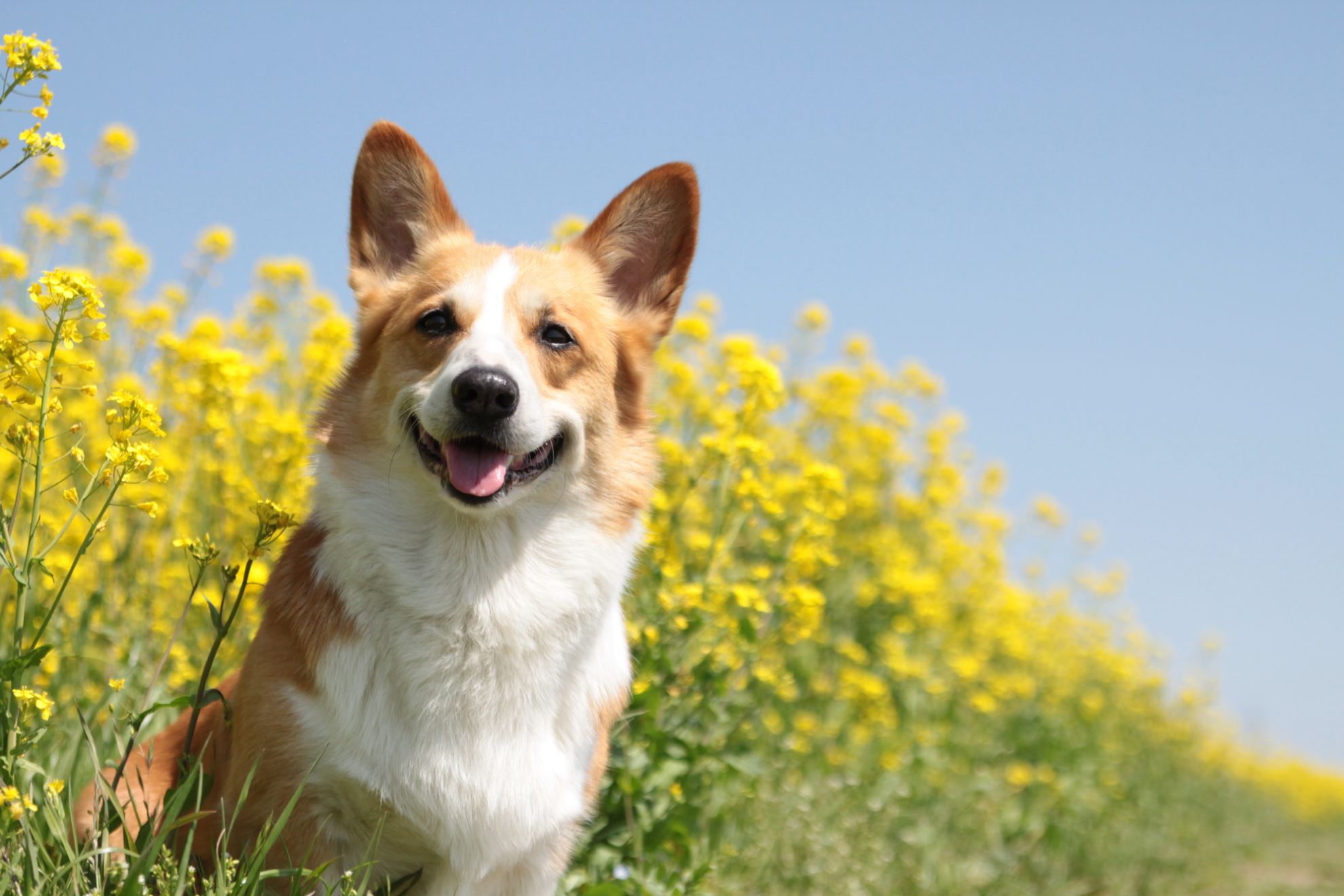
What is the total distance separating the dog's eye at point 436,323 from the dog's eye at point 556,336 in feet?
0.69

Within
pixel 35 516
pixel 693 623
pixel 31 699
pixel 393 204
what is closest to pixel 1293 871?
pixel 693 623

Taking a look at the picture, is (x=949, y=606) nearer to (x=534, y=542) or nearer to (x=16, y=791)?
(x=534, y=542)

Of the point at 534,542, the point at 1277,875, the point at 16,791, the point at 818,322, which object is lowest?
the point at 1277,875

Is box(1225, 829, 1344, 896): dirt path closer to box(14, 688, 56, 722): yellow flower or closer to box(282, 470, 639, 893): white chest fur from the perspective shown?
box(282, 470, 639, 893): white chest fur

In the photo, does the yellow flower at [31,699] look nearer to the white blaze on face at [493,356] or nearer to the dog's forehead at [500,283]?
the white blaze on face at [493,356]

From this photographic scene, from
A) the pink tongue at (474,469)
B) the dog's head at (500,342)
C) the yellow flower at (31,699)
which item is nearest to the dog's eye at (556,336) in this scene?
the dog's head at (500,342)

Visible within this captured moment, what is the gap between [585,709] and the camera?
2.65 metres

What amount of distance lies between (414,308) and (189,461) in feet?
6.93

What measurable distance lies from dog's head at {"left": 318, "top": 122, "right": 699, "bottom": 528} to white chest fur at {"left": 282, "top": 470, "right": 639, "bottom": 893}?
121 mm

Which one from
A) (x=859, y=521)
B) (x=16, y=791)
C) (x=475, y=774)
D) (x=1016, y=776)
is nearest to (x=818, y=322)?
(x=859, y=521)

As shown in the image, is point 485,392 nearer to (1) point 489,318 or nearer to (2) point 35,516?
(1) point 489,318

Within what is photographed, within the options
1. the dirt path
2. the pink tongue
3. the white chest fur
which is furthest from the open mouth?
the dirt path

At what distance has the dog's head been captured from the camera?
2533mm

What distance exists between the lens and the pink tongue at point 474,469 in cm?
254
